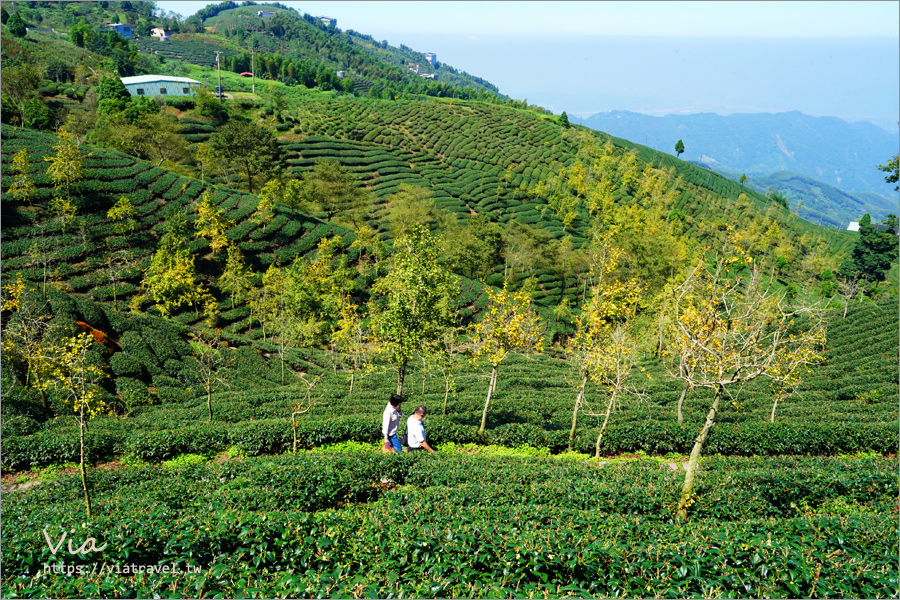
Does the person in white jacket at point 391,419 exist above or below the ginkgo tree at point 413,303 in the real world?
below

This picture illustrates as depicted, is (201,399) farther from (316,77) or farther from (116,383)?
(316,77)

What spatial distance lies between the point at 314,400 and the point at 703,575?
17.7 m

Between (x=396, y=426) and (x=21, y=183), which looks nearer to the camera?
(x=396, y=426)

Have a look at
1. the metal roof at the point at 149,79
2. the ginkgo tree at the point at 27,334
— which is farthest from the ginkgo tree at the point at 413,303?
the metal roof at the point at 149,79

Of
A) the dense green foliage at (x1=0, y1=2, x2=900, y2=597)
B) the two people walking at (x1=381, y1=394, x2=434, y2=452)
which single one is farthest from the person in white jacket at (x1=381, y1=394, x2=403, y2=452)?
the dense green foliage at (x1=0, y1=2, x2=900, y2=597)

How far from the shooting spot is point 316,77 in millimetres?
141875

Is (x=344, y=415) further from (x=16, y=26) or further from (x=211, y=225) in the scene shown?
(x=16, y=26)

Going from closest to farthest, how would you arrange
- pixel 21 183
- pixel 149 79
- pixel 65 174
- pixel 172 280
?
pixel 172 280, pixel 21 183, pixel 65 174, pixel 149 79

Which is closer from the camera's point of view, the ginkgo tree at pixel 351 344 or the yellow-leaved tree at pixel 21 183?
the ginkgo tree at pixel 351 344

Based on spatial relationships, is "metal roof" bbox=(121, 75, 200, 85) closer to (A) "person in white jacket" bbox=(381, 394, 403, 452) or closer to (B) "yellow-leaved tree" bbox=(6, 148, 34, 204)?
(B) "yellow-leaved tree" bbox=(6, 148, 34, 204)

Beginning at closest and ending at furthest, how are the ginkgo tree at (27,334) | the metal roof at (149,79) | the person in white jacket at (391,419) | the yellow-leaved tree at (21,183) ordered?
the person in white jacket at (391,419)
the ginkgo tree at (27,334)
the yellow-leaved tree at (21,183)
the metal roof at (149,79)

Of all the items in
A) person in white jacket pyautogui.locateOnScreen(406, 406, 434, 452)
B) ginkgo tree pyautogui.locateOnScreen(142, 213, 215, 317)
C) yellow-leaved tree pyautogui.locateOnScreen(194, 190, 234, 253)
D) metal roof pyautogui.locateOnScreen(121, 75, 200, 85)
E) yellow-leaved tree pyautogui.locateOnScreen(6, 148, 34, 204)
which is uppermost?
metal roof pyautogui.locateOnScreen(121, 75, 200, 85)

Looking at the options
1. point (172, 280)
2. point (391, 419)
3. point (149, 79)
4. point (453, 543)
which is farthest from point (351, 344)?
point (149, 79)

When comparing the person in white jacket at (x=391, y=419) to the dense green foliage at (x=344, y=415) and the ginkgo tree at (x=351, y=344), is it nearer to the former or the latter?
the dense green foliage at (x=344, y=415)
